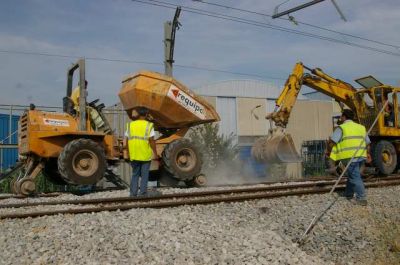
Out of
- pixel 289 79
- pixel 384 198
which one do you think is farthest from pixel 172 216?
pixel 289 79

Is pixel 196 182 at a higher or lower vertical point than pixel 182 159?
lower

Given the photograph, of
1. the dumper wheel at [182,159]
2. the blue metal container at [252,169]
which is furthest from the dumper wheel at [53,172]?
the blue metal container at [252,169]

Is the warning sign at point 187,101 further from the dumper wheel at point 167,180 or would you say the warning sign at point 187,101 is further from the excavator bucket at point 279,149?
the excavator bucket at point 279,149

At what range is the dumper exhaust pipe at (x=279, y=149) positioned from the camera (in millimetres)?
13672

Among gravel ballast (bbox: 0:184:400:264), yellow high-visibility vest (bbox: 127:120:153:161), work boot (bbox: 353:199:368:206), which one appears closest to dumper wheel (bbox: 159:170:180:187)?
yellow high-visibility vest (bbox: 127:120:153:161)

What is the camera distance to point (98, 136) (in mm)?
10828

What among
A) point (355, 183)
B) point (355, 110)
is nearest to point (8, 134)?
point (355, 110)

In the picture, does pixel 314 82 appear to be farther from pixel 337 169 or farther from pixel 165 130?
pixel 165 130

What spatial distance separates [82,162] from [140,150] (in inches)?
81.0

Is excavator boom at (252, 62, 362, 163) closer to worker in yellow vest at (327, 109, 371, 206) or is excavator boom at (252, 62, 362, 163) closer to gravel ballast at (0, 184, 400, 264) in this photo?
worker in yellow vest at (327, 109, 371, 206)

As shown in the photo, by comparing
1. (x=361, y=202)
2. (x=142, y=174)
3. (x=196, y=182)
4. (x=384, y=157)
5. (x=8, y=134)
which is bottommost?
(x=361, y=202)

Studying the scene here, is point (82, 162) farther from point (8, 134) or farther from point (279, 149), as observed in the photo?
point (8, 134)

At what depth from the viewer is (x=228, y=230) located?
20.6ft

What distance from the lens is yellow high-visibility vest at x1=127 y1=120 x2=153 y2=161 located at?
8750 mm
